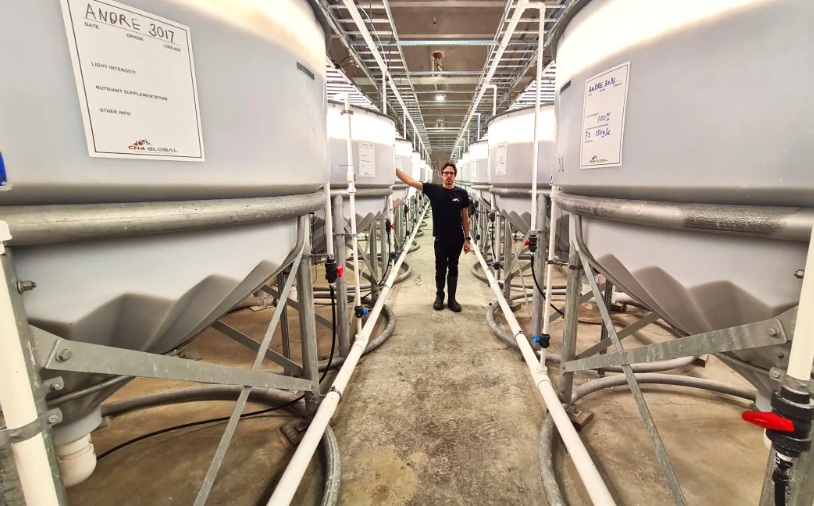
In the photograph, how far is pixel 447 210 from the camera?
330 centimetres

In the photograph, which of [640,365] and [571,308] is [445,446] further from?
[640,365]

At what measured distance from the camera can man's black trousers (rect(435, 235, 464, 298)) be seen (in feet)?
11.0

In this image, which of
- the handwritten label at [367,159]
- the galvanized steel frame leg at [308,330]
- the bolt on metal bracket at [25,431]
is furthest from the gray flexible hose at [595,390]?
the handwritten label at [367,159]

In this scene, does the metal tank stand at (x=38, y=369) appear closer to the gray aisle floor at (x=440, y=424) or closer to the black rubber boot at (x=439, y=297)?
the gray aisle floor at (x=440, y=424)

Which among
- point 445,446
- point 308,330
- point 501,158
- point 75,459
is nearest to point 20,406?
point 75,459

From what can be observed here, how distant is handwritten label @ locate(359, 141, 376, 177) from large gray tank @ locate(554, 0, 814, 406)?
5.85 ft

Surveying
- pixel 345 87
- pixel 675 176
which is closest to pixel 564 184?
pixel 675 176

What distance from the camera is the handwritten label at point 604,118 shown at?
3.12 feet

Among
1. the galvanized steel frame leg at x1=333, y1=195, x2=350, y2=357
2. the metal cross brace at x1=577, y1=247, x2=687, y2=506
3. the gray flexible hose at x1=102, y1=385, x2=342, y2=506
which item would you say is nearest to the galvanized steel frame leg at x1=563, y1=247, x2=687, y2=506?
the metal cross brace at x1=577, y1=247, x2=687, y2=506

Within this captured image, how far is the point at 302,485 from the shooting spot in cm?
151

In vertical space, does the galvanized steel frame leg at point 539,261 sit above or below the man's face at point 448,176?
below

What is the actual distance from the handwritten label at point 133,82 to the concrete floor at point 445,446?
140 cm

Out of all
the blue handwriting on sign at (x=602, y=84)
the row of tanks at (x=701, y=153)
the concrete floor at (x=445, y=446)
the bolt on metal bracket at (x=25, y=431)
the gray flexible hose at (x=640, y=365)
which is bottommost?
the concrete floor at (x=445, y=446)

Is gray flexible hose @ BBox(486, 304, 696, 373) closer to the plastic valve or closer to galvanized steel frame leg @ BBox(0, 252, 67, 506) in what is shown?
the plastic valve
